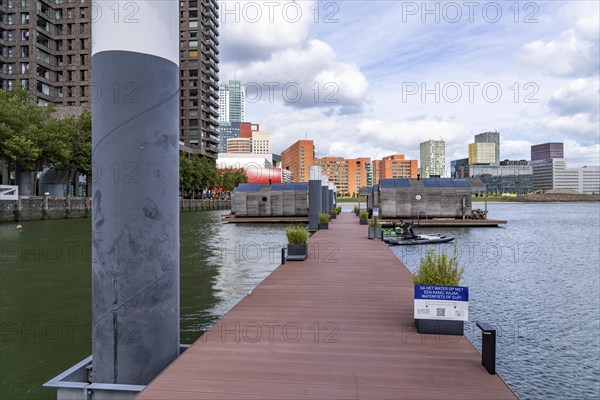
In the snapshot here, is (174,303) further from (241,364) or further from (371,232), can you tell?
(371,232)

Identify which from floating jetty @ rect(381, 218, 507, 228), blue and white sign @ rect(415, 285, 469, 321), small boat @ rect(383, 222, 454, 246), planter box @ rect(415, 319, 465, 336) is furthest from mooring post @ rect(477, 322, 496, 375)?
floating jetty @ rect(381, 218, 507, 228)

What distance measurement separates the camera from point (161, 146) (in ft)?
18.3

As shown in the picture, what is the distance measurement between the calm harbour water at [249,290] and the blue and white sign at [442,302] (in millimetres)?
2778

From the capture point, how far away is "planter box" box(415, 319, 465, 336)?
7.37 m

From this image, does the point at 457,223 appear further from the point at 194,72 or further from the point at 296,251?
the point at 194,72

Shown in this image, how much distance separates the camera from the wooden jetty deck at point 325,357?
5216 millimetres

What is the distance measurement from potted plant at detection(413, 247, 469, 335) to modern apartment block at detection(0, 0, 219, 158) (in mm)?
104808

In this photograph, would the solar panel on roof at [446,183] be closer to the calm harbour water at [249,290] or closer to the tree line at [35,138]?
the calm harbour water at [249,290]

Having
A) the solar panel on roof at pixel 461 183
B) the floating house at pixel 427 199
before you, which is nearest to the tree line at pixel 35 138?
the floating house at pixel 427 199

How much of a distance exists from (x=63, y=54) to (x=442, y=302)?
116 m

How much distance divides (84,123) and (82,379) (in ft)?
227

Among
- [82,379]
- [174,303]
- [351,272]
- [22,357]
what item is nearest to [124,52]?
[174,303]

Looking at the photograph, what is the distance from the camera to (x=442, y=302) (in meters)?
7.20

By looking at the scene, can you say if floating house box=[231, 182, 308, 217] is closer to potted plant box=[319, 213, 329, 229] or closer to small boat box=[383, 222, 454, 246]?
potted plant box=[319, 213, 329, 229]
